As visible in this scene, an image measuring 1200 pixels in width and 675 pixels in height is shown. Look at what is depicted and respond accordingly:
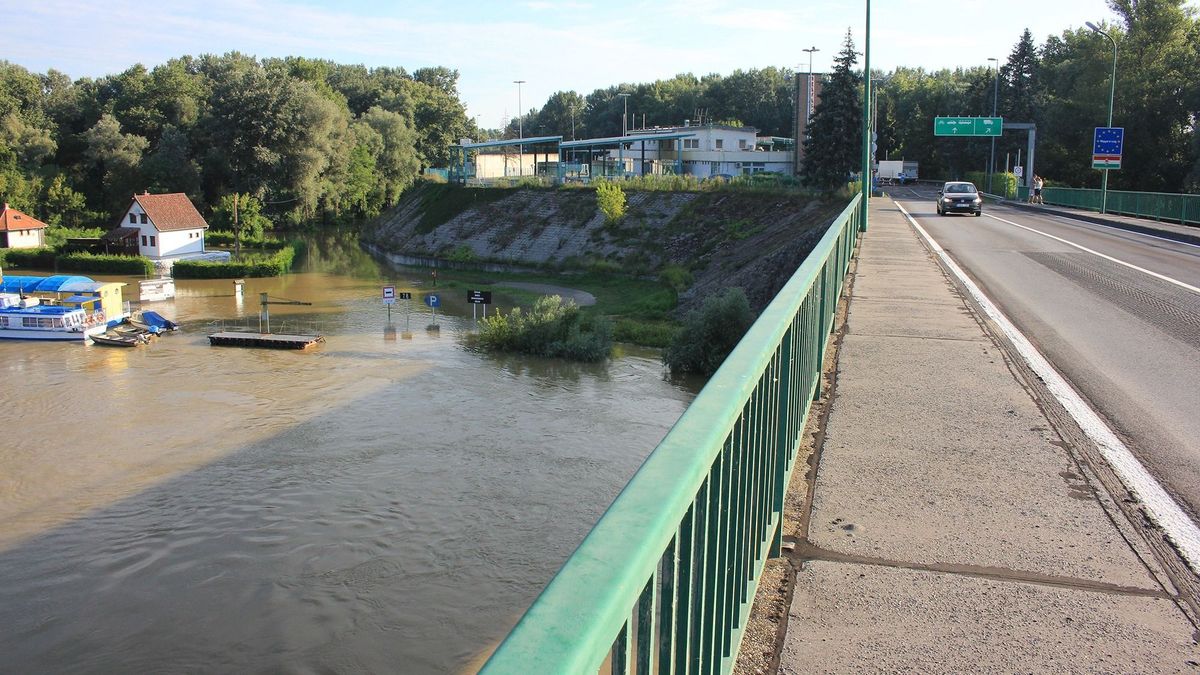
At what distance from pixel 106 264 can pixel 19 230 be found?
8074 millimetres

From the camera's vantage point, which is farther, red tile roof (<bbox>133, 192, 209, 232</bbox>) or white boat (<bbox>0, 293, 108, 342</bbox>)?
red tile roof (<bbox>133, 192, 209, 232</bbox>)

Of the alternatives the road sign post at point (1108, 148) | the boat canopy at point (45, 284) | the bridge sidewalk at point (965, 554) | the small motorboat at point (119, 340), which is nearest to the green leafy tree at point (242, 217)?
the boat canopy at point (45, 284)

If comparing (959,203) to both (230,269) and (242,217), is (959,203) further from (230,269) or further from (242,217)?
(242,217)

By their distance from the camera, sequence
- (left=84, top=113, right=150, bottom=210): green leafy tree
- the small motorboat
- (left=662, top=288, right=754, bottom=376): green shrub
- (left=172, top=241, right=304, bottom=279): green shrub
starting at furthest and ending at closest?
(left=84, top=113, right=150, bottom=210): green leafy tree → (left=172, top=241, right=304, bottom=279): green shrub → the small motorboat → (left=662, top=288, right=754, bottom=376): green shrub

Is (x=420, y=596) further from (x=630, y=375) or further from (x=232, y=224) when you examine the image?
(x=232, y=224)

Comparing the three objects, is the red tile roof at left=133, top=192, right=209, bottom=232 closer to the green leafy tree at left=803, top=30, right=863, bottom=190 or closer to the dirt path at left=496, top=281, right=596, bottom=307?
the dirt path at left=496, top=281, right=596, bottom=307

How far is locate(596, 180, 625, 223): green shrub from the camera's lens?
63.5 meters

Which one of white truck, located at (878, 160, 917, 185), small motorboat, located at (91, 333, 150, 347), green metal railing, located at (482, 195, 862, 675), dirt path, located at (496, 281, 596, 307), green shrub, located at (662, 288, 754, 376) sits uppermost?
white truck, located at (878, 160, 917, 185)

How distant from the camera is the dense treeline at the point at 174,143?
75562 millimetres

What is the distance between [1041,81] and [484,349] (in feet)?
254

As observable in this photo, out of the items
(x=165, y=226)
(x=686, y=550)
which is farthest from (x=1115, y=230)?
(x=165, y=226)

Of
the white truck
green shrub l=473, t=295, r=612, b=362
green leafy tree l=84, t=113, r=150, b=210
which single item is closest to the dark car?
green shrub l=473, t=295, r=612, b=362

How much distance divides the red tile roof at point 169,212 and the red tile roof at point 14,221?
26.5 ft

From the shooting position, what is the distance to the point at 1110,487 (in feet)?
16.7
